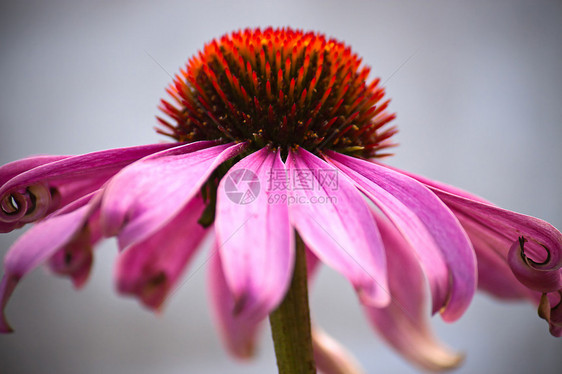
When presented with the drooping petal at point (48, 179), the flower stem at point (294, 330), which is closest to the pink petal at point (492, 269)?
the flower stem at point (294, 330)

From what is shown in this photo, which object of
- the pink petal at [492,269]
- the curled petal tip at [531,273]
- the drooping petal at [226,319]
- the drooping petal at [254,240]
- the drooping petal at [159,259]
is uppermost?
the drooping petal at [254,240]

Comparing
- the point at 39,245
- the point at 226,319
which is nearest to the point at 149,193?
the point at 39,245

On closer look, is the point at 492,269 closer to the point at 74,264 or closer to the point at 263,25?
the point at 74,264

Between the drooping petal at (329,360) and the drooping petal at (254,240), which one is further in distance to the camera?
the drooping petal at (329,360)

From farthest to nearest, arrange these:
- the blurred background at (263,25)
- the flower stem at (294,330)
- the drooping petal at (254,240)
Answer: the blurred background at (263,25)
the flower stem at (294,330)
the drooping petal at (254,240)

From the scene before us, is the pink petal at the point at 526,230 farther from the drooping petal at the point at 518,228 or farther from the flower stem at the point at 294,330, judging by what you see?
the flower stem at the point at 294,330

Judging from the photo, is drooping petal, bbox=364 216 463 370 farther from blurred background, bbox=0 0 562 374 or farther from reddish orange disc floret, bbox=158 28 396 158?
blurred background, bbox=0 0 562 374

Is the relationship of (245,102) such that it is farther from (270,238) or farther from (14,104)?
(14,104)

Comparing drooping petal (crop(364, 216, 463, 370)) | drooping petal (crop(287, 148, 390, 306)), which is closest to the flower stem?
drooping petal (crop(287, 148, 390, 306))
